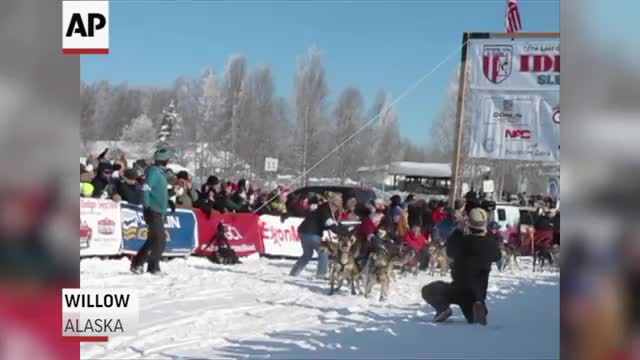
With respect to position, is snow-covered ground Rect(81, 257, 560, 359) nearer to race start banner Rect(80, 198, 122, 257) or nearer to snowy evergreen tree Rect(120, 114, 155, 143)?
race start banner Rect(80, 198, 122, 257)

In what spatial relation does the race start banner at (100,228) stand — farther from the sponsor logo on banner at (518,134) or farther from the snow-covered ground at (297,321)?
the sponsor logo on banner at (518,134)

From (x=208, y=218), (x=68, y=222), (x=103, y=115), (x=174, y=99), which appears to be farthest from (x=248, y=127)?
(x=68, y=222)

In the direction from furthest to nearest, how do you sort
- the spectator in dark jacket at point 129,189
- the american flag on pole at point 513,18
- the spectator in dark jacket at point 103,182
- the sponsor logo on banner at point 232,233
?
the american flag on pole at point 513,18 < the sponsor logo on banner at point 232,233 < the spectator in dark jacket at point 129,189 < the spectator in dark jacket at point 103,182

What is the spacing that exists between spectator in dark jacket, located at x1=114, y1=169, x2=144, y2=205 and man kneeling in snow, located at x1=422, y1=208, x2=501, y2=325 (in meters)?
6.11

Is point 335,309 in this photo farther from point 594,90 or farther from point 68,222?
point 594,90

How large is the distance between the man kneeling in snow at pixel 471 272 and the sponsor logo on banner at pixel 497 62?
267 inches

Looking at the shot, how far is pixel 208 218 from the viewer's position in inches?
598

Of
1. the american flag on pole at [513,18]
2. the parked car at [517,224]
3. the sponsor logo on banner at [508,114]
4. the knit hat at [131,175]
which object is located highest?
the american flag on pole at [513,18]

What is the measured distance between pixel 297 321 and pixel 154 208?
399cm

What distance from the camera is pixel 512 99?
14.9 m

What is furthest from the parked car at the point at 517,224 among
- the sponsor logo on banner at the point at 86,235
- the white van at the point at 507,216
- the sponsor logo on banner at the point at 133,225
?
the sponsor logo on banner at the point at 86,235

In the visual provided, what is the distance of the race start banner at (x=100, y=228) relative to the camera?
12.3 metres

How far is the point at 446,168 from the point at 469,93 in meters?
42.0

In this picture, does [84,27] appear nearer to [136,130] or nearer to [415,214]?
[415,214]
